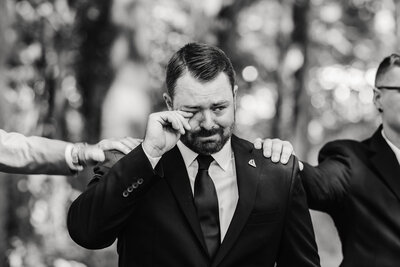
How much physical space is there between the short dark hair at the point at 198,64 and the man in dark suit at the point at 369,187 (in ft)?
3.36

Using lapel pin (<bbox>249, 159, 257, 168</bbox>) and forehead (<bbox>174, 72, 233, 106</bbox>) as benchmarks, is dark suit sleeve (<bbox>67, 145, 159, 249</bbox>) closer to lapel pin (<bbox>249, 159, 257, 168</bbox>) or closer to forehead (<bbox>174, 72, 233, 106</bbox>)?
forehead (<bbox>174, 72, 233, 106</bbox>)

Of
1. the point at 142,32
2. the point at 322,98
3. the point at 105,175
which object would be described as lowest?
the point at 322,98

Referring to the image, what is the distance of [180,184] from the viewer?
121 inches

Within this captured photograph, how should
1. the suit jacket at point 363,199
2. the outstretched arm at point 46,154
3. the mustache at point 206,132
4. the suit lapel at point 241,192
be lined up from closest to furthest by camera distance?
the suit lapel at point 241,192 → the mustache at point 206,132 → the outstretched arm at point 46,154 → the suit jacket at point 363,199

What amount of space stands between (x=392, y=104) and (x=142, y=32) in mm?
4839

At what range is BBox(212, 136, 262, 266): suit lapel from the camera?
2.96 meters

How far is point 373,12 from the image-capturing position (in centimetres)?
1548

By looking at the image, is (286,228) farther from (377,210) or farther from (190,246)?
(377,210)

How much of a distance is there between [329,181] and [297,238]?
80 centimetres

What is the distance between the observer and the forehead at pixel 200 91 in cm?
309

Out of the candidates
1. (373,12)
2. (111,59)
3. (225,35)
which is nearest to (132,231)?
(111,59)

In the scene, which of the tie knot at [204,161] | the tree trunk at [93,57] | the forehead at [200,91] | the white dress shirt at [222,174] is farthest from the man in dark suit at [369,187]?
the tree trunk at [93,57]

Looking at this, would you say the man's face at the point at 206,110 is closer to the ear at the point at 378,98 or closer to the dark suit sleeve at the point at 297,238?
the dark suit sleeve at the point at 297,238

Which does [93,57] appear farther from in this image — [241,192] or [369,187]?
[241,192]
